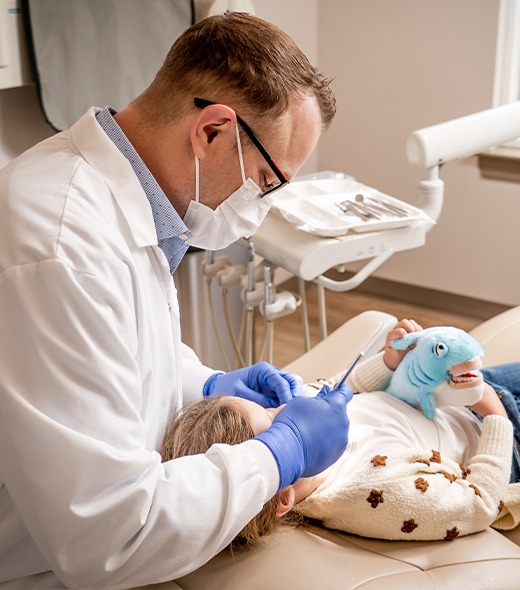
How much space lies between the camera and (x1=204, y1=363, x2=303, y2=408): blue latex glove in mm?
1521

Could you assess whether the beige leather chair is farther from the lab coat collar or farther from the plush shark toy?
the lab coat collar

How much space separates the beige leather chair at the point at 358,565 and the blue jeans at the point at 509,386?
0.29 meters

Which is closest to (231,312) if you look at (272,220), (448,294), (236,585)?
(272,220)

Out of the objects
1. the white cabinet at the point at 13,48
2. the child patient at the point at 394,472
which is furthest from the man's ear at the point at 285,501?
the white cabinet at the point at 13,48

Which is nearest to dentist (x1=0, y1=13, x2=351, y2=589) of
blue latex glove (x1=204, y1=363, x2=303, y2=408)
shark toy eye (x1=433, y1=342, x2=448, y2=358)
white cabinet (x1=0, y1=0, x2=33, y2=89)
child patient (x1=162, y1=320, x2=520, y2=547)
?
child patient (x1=162, y1=320, x2=520, y2=547)

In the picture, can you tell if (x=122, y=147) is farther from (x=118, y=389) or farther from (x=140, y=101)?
(x=118, y=389)

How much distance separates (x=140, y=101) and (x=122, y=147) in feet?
0.29

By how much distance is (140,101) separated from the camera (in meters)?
1.24

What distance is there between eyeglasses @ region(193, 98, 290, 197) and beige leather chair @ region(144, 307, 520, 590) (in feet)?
1.83

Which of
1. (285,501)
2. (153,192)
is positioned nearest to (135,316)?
(153,192)

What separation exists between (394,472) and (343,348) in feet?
1.97

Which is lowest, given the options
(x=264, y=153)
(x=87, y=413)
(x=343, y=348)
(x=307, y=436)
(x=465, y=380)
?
(x=343, y=348)

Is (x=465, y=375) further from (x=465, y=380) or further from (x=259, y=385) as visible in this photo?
(x=259, y=385)

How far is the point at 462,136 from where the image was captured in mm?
2045
